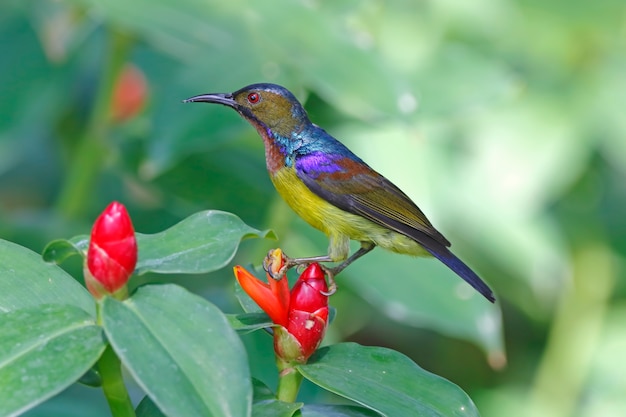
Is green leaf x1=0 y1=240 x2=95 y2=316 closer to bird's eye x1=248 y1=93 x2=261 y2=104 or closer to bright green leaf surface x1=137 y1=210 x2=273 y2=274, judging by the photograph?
bright green leaf surface x1=137 y1=210 x2=273 y2=274

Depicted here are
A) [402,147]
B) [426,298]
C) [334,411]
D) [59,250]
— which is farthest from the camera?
[402,147]

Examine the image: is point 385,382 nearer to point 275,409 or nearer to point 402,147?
point 275,409

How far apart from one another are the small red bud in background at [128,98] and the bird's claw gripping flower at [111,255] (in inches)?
74.3

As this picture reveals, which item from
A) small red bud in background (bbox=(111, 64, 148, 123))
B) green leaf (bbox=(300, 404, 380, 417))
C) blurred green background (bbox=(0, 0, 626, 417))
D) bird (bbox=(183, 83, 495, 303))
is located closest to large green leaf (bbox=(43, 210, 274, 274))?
green leaf (bbox=(300, 404, 380, 417))

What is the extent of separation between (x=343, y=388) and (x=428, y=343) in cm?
245

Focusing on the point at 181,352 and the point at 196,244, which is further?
the point at 196,244

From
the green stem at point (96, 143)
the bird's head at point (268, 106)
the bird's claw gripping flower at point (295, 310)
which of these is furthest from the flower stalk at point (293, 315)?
the green stem at point (96, 143)

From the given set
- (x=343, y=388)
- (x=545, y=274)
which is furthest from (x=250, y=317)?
(x=545, y=274)

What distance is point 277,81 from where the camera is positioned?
2.51 m

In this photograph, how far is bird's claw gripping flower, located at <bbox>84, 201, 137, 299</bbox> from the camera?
3.92 feet

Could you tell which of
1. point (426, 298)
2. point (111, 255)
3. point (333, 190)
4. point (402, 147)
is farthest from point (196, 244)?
point (402, 147)

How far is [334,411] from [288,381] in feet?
0.27

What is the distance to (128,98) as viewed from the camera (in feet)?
10.2

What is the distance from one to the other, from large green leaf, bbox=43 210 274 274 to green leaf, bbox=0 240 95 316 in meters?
0.05
